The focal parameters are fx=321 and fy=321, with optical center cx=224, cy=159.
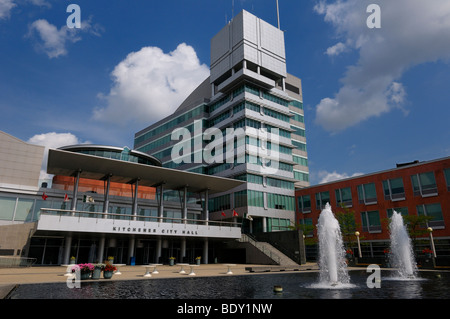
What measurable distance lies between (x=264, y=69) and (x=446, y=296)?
204 ft

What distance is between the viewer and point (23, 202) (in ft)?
127

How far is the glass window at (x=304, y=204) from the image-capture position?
60594mm

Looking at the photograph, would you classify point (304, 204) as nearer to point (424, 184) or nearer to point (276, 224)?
point (276, 224)

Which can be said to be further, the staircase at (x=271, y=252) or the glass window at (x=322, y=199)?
the glass window at (x=322, y=199)

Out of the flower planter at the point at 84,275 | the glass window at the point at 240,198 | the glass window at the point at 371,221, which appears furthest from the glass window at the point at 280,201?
the flower planter at the point at 84,275

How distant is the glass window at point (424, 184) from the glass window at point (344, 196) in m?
10.1

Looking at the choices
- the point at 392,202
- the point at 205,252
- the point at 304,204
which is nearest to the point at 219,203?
the point at 304,204

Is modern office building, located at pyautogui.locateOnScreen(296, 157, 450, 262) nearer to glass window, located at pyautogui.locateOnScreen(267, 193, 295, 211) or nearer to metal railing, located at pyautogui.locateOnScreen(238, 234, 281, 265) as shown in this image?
glass window, located at pyautogui.locateOnScreen(267, 193, 295, 211)

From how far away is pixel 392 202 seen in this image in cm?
4697

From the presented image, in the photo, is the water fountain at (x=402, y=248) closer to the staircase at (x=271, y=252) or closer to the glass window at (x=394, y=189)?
the staircase at (x=271, y=252)

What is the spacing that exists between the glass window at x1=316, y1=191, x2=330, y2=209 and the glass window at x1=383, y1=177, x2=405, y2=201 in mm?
10433

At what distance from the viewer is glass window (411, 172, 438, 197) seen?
141 ft

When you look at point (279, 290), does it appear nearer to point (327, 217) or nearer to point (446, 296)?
point (446, 296)
